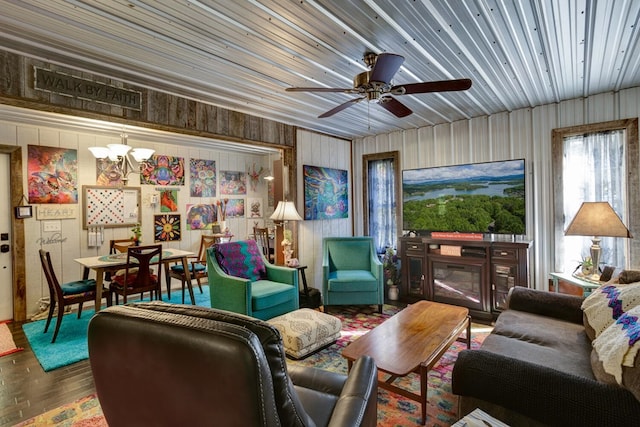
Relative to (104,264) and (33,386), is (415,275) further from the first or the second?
(33,386)

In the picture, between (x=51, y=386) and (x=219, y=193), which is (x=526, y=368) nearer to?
(x=51, y=386)

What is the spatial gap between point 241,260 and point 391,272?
2.21 m

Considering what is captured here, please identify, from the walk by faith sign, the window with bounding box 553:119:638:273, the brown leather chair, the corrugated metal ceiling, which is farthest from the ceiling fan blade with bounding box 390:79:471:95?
the window with bounding box 553:119:638:273

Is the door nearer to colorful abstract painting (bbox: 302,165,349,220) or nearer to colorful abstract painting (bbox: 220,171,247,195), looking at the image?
colorful abstract painting (bbox: 220,171,247,195)

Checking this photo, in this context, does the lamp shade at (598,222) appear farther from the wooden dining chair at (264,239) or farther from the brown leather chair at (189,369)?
the wooden dining chair at (264,239)

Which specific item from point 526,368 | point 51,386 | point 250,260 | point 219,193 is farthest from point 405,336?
point 219,193

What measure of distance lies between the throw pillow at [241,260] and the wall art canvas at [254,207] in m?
2.63

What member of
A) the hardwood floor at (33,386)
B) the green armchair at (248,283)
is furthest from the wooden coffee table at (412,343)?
the hardwood floor at (33,386)

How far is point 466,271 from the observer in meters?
4.04

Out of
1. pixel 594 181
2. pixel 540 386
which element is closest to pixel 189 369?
pixel 540 386

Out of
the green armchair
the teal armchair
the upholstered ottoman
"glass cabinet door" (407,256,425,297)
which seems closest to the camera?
the upholstered ottoman

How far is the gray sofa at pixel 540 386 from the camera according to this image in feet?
4.17

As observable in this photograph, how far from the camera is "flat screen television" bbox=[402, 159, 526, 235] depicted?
3870 millimetres

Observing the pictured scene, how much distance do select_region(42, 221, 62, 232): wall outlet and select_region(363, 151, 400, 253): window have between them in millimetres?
4359
